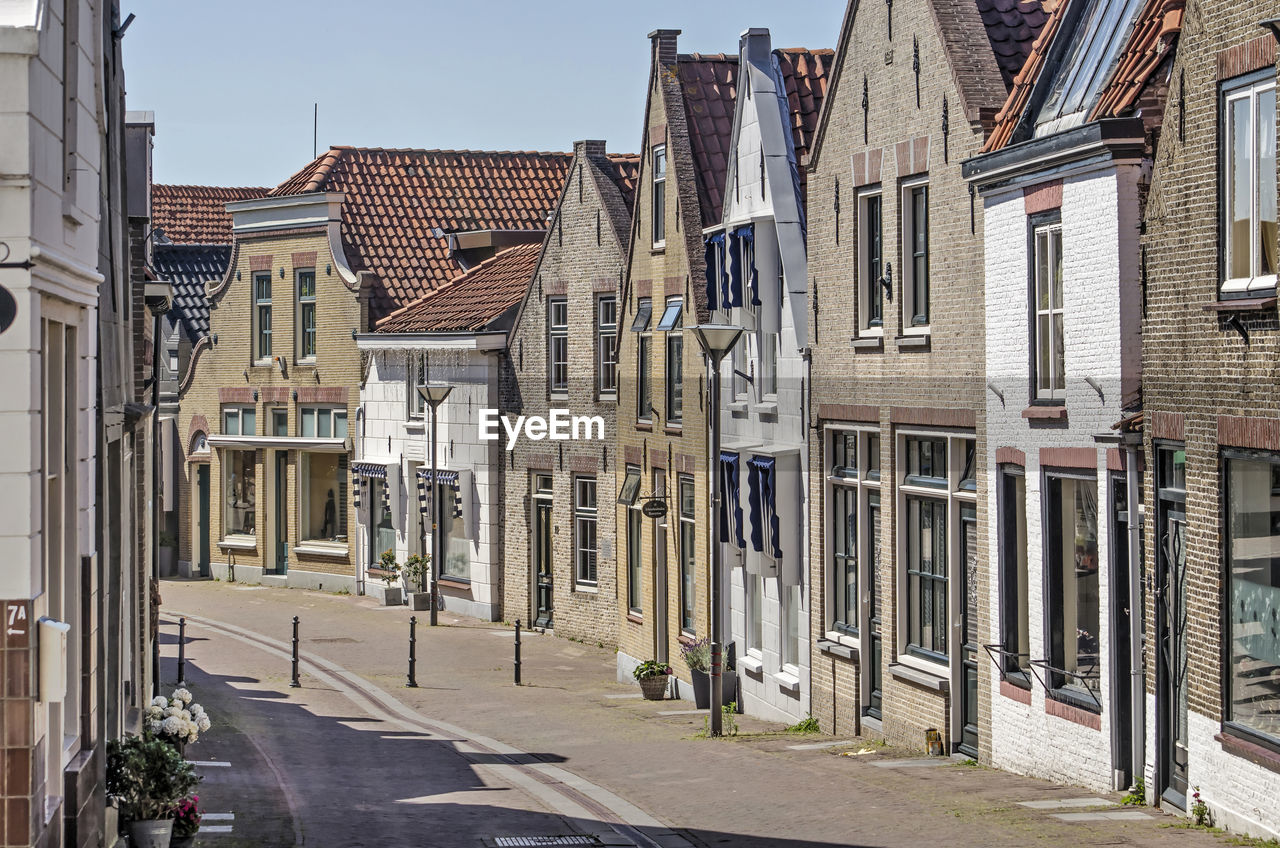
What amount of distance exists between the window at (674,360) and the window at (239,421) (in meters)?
17.8

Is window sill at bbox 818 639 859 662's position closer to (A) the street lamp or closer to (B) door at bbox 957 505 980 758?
(B) door at bbox 957 505 980 758

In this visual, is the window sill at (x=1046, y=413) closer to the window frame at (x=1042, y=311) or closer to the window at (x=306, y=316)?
the window frame at (x=1042, y=311)

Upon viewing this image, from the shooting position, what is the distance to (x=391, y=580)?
36.2 meters

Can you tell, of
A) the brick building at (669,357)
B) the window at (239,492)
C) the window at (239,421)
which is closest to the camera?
the brick building at (669,357)

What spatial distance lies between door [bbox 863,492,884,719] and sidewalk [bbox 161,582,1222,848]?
1.72ft

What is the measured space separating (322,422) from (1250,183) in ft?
98.5

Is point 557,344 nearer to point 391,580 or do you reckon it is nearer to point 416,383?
point 416,383

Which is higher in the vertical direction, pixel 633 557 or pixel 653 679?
pixel 633 557

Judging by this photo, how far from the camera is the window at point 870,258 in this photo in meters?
18.5

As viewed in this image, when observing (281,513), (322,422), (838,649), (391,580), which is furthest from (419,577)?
(838,649)

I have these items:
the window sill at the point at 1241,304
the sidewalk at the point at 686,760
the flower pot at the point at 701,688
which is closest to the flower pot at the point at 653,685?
the sidewalk at the point at 686,760

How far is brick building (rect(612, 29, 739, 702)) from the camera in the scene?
24.6m

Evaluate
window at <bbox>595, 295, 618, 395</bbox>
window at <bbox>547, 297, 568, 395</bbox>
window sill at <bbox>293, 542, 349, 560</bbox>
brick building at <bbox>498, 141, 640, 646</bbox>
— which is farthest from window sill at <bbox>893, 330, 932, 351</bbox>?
window sill at <bbox>293, 542, 349, 560</bbox>

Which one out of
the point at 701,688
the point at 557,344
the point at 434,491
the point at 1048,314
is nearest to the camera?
the point at 1048,314
